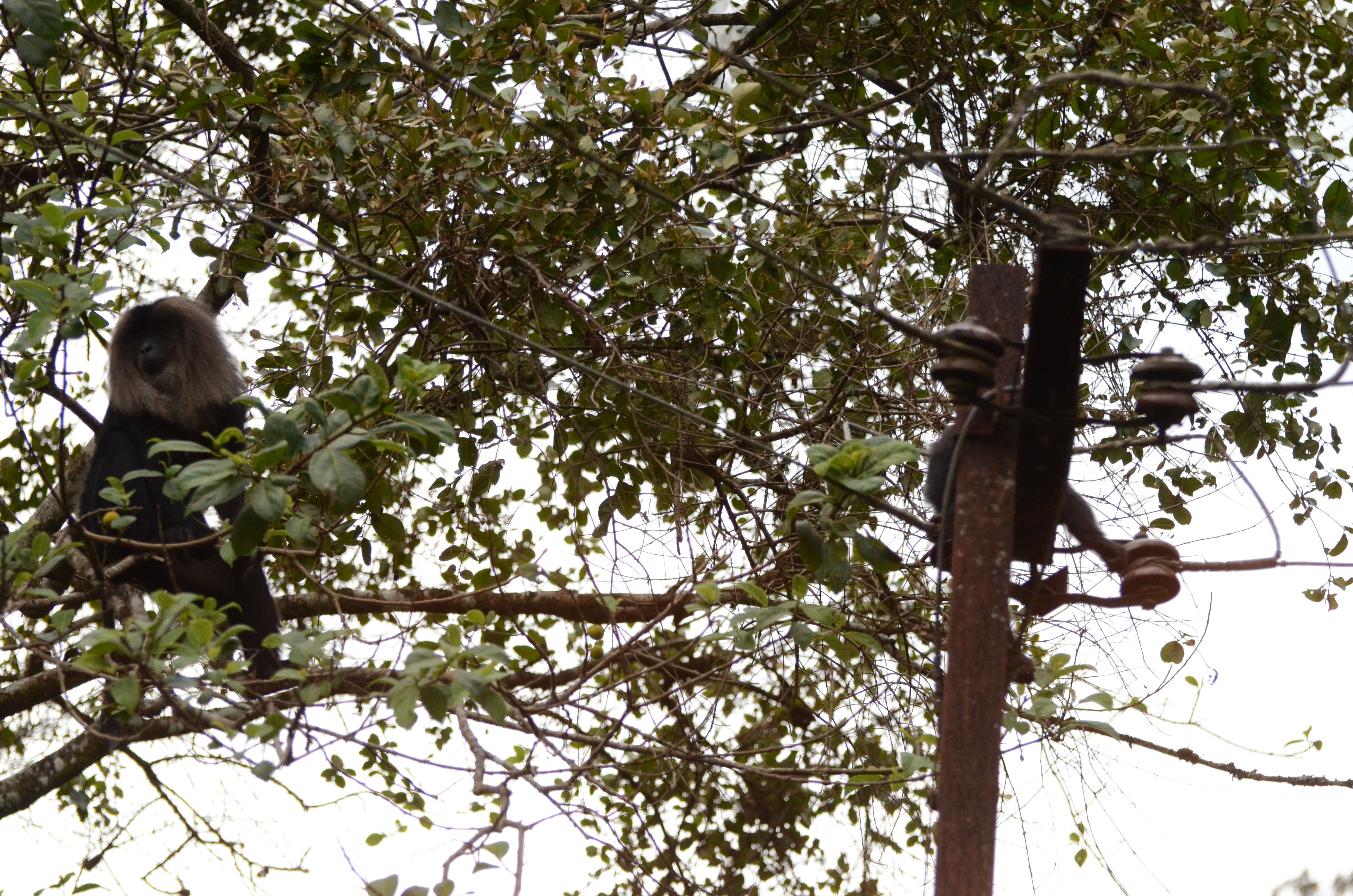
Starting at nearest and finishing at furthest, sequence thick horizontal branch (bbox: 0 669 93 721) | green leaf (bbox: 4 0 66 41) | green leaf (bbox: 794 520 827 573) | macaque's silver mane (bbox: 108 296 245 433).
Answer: green leaf (bbox: 794 520 827 573), green leaf (bbox: 4 0 66 41), thick horizontal branch (bbox: 0 669 93 721), macaque's silver mane (bbox: 108 296 245 433)

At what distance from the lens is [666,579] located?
398 cm

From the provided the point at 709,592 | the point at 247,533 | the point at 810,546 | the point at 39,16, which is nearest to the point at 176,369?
the point at 39,16

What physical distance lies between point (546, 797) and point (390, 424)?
40.9 inches

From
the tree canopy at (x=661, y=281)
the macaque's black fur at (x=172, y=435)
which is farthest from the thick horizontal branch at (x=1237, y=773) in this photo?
the macaque's black fur at (x=172, y=435)

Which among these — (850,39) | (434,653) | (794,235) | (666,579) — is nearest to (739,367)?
(794,235)

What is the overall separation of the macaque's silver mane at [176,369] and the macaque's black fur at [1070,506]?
10.5 feet

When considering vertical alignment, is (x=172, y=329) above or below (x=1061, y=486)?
above

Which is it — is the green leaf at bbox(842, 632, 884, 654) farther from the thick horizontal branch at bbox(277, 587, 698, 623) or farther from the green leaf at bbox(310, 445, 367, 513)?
the green leaf at bbox(310, 445, 367, 513)

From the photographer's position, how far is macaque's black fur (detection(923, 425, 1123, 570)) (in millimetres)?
2900

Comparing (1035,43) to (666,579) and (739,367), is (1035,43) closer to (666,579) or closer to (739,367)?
(739,367)

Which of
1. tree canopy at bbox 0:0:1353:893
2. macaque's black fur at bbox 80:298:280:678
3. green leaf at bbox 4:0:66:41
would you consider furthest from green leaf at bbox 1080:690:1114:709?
green leaf at bbox 4:0:66:41

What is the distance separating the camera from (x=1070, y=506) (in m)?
3.01

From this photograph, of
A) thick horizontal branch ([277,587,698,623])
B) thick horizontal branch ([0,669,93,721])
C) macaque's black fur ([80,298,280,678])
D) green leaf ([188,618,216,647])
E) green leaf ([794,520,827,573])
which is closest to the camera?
green leaf ([188,618,216,647])

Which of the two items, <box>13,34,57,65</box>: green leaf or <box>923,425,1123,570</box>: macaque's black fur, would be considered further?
<box>13,34,57,65</box>: green leaf
